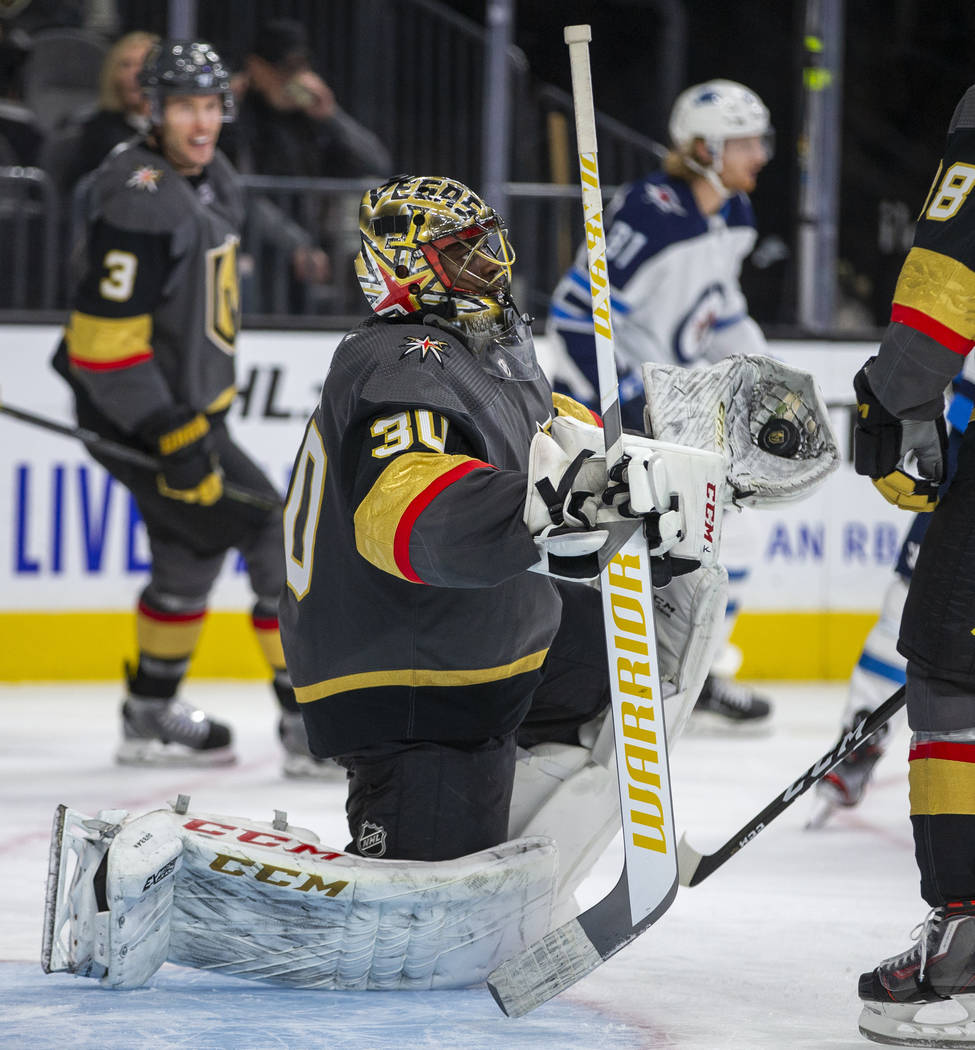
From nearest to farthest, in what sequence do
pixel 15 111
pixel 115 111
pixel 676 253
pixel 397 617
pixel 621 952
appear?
pixel 397 617 < pixel 621 952 < pixel 676 253 < pixel 115 111 < pixel 15 111

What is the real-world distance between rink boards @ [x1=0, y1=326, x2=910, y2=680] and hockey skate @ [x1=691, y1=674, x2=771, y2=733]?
1.54ft

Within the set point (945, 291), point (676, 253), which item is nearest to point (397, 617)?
point (945, 291)

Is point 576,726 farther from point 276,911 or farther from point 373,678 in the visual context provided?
point 276,911

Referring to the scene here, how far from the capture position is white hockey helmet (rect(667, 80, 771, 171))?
4285 mm

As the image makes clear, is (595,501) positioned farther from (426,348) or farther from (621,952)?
(621,952)

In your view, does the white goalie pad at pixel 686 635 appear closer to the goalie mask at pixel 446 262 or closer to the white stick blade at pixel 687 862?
the white stick blade at pixel 687 862

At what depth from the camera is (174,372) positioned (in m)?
3.96

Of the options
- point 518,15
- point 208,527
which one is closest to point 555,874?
point 208,527

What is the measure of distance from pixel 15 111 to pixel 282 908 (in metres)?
4.35

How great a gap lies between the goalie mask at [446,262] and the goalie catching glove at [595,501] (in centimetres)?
37

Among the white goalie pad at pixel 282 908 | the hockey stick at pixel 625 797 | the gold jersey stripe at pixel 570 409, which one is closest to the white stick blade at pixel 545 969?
the hockey stick at pixel 625 797

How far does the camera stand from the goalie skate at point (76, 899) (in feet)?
6.51

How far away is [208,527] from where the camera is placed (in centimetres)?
395

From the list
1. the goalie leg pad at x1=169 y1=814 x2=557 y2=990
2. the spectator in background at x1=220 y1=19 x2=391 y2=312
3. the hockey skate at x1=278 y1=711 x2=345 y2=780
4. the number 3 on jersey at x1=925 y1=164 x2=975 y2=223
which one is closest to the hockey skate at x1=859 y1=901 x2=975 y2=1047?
the goalie leg pad at x1=169 y1=814 x2=557 y2=990
